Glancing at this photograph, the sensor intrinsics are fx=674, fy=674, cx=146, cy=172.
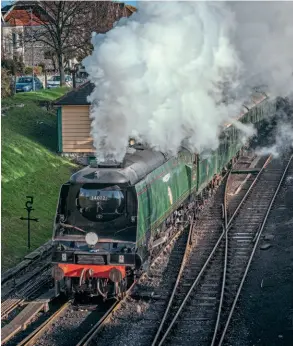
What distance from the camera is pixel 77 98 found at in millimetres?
25203

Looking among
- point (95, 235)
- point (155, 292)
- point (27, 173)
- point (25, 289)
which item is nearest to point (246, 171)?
point (27, 173)

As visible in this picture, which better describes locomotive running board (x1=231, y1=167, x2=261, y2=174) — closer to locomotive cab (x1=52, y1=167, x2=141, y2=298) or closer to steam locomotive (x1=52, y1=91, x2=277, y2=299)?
steam locomotive (x1=52, y1=91, x2=277, y2=299)

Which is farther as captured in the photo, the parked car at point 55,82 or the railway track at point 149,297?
the parked car at point 55,82

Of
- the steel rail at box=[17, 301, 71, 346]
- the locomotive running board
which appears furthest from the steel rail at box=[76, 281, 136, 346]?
the locomotive running board

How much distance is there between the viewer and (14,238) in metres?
15.8

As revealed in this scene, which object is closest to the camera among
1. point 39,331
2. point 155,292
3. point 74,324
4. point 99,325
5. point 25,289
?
point 39,331

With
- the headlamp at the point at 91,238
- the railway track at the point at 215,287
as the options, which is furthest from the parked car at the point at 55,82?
the headlamp at the point at 91,238

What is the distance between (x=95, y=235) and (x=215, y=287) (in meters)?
2.85

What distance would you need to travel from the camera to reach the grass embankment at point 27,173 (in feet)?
53.0

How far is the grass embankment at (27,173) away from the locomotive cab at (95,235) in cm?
264

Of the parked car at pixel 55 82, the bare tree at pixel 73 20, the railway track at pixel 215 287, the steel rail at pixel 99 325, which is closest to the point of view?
the steel rail at pixel 99 325

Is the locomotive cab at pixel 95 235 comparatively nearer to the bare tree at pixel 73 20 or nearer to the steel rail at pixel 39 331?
the steel rail at pixel 39 331

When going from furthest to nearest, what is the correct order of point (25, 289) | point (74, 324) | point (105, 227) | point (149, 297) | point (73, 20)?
point (73, 20) → point (25, 289) → point (149, 297) → point (105, 227) → point (74, 324)

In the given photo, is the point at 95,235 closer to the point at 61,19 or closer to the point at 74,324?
the point at 74,324
